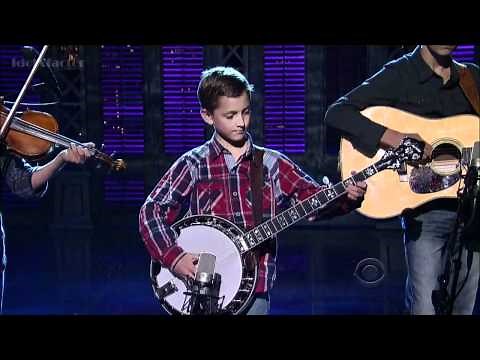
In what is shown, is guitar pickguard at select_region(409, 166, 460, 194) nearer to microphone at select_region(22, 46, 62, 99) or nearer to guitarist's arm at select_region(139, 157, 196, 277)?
guitarist's arm at select_region(139, 157, 196, 277)

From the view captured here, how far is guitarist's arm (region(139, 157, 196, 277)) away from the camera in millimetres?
4973

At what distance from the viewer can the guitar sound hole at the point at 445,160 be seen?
16.3 ft

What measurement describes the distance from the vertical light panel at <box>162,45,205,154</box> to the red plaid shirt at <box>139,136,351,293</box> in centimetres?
178

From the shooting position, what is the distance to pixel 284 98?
293 inches

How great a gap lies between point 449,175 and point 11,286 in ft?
10.9

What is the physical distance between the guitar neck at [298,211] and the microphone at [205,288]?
239 millimetres

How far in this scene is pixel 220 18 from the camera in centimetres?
545

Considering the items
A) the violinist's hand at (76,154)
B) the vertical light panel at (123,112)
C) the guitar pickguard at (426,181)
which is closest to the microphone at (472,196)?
the guitar pickguard at (426,181)

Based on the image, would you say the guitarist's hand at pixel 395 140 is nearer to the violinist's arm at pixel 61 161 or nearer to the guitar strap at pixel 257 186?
the guitar strap at pixel 257 186

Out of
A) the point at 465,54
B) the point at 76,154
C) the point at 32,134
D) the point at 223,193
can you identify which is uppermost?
the point at 465,54

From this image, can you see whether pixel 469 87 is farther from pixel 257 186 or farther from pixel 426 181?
pixel 257 186

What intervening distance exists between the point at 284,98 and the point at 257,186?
103 inches

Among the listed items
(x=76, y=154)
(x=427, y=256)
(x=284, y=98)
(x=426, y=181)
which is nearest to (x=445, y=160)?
(x=426, y=181)
